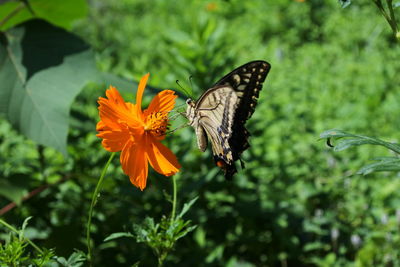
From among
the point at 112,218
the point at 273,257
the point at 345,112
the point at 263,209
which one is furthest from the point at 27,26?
the point at 345,112

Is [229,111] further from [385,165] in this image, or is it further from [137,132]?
[385,165]

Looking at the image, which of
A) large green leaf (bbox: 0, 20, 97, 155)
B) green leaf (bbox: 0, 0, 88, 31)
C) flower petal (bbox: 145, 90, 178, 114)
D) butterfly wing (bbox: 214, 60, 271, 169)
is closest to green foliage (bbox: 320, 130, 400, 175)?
butterfly wing (bbox: 214, 60, 271, 169)

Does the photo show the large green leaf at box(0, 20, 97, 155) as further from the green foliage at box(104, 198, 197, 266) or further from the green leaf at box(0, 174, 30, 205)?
the green foliage at box(104, 198, 197, 266)

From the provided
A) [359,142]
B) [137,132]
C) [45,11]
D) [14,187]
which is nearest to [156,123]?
[137,132]

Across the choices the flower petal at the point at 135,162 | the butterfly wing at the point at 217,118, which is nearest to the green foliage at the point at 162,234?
the flower petal at the point at 135,162

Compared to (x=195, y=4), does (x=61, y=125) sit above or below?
below

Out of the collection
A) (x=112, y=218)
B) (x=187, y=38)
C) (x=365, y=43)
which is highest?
(x=365, y=43)

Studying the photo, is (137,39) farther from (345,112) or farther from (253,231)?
(253,231)
